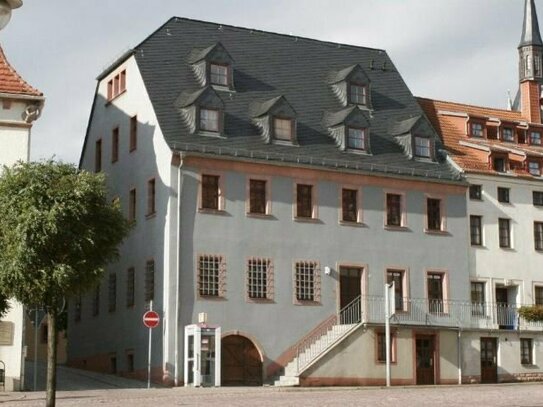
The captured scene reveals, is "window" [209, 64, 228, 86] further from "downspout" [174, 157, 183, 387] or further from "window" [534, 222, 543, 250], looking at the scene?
"window" [534, 222, 543, 250]

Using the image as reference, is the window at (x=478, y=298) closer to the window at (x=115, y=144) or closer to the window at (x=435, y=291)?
the window at (x=435, y=291)

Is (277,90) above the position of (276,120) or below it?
above

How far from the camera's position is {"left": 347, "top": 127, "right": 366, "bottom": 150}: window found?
42.7 metres

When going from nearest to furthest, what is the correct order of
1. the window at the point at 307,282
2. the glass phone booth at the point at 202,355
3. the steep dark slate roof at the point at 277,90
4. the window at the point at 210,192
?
1. the glass phone booth at the point at 202,355
2. the window at the point at 210,192
3. the window at the point at 307,282
4. the steep dark slate roof at the point at 277,90

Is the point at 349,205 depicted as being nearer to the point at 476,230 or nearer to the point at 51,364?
the point at 476,230

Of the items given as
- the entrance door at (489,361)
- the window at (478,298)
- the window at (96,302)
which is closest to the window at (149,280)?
the window at (96,302)

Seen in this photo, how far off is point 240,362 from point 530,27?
114ft

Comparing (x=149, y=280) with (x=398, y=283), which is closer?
(x=149, y=280)

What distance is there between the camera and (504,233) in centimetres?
4606

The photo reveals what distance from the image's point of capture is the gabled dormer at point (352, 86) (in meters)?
45.1

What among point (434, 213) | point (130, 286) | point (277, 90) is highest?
point (277, 90)

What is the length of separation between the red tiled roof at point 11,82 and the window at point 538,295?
2436cm

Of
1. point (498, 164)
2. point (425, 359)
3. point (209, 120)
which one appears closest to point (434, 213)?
point (498, 164)

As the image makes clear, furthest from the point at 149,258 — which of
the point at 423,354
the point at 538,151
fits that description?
the point at 538,151
